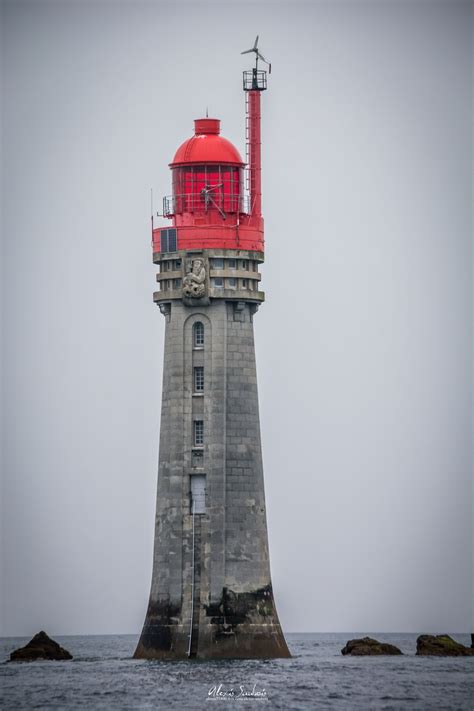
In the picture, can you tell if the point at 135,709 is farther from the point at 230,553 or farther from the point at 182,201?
the point at 182,201

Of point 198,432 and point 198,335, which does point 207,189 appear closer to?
point 198,335

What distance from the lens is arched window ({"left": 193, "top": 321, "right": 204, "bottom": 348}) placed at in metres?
117

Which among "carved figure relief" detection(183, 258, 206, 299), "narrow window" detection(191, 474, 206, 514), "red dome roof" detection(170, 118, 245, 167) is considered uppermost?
"red dome roof" detection(170, 118, 245, 167)

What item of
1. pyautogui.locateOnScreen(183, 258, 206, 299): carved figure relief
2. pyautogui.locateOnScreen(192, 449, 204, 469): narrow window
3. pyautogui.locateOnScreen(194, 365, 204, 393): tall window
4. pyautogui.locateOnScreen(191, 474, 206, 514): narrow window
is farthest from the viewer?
pyautogui.locateOnScreen(194, 365, 204, 393): tall window

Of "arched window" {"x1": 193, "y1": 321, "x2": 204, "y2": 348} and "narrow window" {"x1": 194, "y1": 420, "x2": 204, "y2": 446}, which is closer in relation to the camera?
"narrow window" {"x1": 194, "y1": 420, "x2": 204, "y2": 446}

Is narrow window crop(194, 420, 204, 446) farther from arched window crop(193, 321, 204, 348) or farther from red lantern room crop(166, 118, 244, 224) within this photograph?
red lantern room crop(166, 118, 244, 224)

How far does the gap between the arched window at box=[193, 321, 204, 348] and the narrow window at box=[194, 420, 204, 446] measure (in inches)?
153

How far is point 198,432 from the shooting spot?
382ft

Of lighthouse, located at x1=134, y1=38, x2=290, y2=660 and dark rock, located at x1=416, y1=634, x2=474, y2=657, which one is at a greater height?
lighthouse, located at x1=134, y1=38, x2=290, y2=660

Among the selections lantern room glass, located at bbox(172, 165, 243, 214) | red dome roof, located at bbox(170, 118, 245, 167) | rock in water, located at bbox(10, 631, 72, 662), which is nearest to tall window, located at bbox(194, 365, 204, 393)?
lantern room glass, located at bbox(172, 165, 243, 214)

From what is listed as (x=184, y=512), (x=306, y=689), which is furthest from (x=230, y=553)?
(x=306, y=689)

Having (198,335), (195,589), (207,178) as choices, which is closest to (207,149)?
(207,178)

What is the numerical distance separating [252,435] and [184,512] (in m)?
5.28

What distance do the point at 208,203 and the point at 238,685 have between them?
84.6 ft
